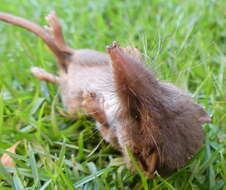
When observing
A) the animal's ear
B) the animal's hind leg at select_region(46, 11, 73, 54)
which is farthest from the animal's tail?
the animal's ear

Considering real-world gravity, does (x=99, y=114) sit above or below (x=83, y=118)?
above

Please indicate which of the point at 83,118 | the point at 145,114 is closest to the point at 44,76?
the point at 83,118

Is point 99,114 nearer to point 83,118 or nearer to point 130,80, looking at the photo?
point 83,118

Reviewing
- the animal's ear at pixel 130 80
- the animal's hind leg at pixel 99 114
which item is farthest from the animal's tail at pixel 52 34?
the animal's ear at pixel 130 80

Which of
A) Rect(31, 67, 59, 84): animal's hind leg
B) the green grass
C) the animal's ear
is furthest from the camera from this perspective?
Rect(31, 67, 59, 84): animal's hind leg

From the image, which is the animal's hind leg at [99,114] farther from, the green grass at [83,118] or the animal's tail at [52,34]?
the animal's tail at [52,34]

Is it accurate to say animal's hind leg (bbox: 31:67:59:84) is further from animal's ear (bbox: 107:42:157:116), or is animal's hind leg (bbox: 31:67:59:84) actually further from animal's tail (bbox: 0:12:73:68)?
animal's ear (bbox: 107:42:157:116)
